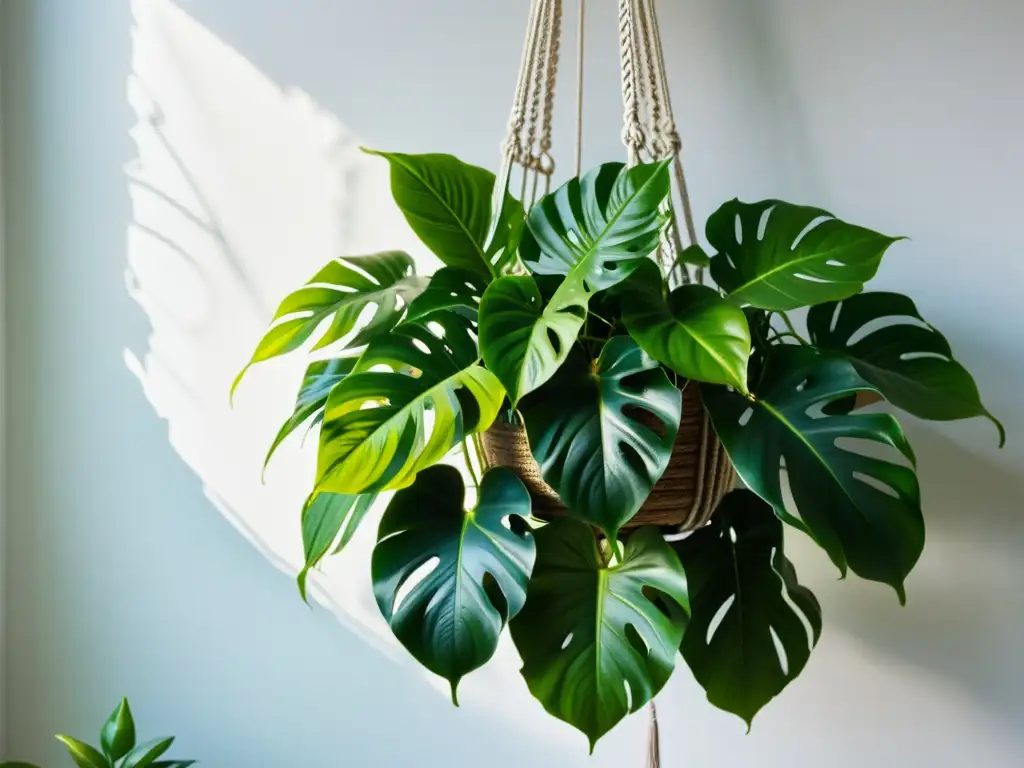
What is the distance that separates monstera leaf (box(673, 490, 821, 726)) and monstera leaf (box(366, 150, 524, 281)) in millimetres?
364

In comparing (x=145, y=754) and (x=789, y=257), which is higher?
(x=789, y=257)

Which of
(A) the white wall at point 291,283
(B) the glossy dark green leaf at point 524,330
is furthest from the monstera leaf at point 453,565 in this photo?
(A) the white wall at point 291,283

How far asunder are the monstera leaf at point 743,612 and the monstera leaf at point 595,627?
0.08 m

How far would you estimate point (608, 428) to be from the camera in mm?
695

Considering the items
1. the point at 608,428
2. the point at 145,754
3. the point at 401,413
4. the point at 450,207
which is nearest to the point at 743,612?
the point at 608,428

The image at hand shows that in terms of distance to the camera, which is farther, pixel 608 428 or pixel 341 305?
pixel 341 305

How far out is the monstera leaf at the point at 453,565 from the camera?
0.70m

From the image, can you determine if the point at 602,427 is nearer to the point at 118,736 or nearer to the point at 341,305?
the point at 341,305

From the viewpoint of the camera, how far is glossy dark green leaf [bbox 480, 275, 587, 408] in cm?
67

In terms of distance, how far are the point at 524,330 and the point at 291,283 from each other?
0.65m

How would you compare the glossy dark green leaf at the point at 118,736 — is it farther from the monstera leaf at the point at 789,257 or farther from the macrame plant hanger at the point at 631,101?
the monstera leaf at the point at 789,257

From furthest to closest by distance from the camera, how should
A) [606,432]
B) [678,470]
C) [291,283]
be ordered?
1. [291,283]
2. [678,470]
3. [606,432]

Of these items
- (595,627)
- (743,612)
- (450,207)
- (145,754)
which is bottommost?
(145,754)

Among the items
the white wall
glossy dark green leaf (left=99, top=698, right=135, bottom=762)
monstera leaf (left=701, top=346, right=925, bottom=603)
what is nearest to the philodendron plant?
monstera leaf (left=701, top=346, right=925, bottom=603)
